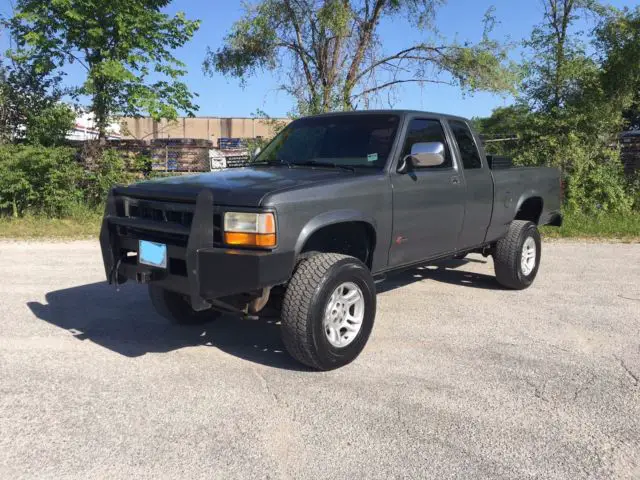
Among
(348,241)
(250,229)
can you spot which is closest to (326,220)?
(250,229)

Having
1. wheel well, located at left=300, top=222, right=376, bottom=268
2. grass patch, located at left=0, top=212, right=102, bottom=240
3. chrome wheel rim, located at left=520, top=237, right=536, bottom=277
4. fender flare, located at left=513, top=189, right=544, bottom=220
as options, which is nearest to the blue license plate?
wheel well, located at left=300, top=222, right=376, bottom=268

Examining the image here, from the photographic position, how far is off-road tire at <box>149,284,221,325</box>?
4.85m

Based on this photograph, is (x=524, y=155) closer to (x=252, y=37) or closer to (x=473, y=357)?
(x=252, y=37)

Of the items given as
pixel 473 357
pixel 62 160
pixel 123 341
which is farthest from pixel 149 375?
pixel 62 160

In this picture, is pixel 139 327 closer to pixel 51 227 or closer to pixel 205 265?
pixel 205 265

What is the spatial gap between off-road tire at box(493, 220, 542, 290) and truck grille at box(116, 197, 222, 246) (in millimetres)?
3641

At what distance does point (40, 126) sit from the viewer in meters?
12.2

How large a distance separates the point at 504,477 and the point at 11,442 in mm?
2516

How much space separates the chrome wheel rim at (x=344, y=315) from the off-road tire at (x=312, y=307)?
70 mm

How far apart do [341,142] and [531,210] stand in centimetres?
321

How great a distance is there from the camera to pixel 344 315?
405cm

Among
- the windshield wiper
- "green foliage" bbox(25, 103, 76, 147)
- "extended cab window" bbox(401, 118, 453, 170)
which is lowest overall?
the windshield wiper

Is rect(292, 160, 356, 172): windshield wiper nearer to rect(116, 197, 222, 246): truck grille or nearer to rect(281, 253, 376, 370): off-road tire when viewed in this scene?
rect(281, 253, 376, 370): off-road tire

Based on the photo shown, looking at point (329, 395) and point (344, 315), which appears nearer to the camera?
A: point (329, 395)
